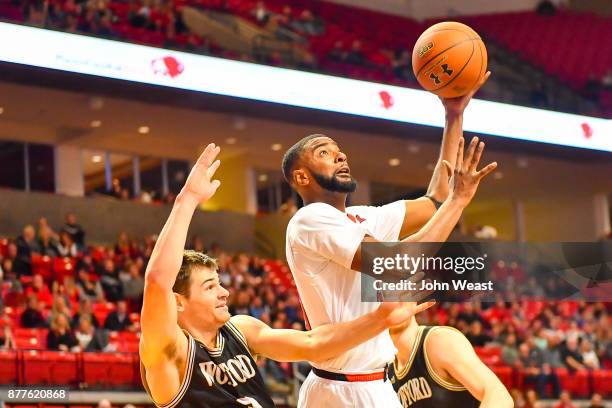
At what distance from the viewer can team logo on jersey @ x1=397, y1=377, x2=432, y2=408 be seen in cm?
516

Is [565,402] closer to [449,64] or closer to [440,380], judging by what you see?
[440,380]

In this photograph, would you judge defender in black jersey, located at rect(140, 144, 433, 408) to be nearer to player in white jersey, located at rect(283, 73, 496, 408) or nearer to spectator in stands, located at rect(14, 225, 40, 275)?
player in white jersey, located at rect(283, 73, 496, 408)

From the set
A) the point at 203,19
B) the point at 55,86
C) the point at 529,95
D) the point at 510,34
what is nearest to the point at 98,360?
the point at 55,86

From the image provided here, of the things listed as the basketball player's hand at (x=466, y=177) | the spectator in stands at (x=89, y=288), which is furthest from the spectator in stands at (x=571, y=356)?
the basketball player's hand at (x=466, y=177)

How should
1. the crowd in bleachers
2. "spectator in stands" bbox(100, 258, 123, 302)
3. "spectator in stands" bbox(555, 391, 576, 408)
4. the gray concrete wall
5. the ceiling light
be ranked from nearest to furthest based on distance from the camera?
the crowd in bleachers
"spectator in stands" bbox(555, 391, 576, 408)
"spectator in stands" bbox(100, 258, 123, 302)
the gray concrete wall
the ceiling light

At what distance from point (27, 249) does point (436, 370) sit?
1068cm

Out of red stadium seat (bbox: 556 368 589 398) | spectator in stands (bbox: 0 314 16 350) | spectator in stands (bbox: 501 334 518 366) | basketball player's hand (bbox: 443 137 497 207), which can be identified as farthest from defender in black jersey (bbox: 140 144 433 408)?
red stadium seat (bbox: 556 368 589 398)

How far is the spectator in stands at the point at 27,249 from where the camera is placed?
1457 cm

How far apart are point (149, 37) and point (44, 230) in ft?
13.2

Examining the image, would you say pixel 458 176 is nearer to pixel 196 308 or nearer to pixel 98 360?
pixel 196 308

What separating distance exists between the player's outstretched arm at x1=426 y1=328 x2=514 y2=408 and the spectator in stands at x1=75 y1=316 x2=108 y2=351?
24.4 ft

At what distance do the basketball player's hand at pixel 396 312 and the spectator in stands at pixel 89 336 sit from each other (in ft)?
28.7

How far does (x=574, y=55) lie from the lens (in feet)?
85.5

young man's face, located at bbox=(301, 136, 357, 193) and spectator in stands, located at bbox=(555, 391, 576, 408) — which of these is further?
spectator in stands, located at bbox=(555, 391, 576, 408)
